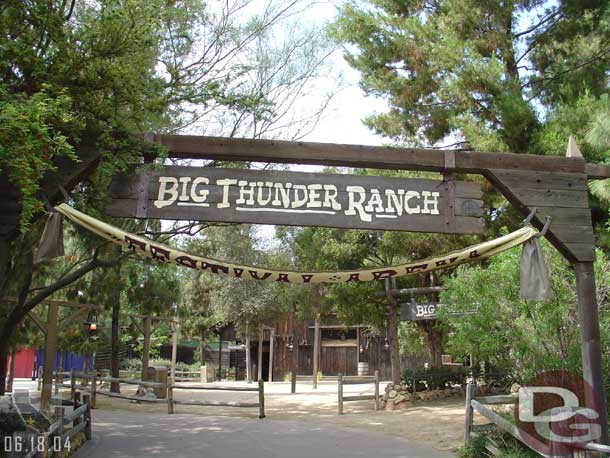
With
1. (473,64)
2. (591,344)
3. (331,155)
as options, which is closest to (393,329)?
(473,64)

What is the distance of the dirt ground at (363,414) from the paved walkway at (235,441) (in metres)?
0.62

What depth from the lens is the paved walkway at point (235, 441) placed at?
7656 millimetres

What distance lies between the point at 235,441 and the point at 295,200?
4.89 meters

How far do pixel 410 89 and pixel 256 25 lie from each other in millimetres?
6233

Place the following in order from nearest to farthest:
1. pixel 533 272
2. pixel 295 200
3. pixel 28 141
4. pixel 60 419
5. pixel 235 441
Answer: pixel 28 141, pixel 295 200, pixel 533 272, pixel 60 419, pixel 235 441

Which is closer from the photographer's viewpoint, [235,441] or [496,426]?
[496,426]

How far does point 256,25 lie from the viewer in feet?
31.1

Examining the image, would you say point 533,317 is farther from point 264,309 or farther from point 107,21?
point 264,309

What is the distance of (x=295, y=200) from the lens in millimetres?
5586

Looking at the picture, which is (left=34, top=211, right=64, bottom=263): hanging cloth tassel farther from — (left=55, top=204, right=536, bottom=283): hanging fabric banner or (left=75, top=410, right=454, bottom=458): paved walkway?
(left=75, top=410, right=454, bottom=458): paved walkway

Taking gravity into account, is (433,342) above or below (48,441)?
above

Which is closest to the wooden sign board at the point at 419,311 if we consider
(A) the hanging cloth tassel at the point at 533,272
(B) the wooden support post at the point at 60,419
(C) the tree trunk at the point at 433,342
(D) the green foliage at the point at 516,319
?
(C) the tree trunk at the point at 433,342
